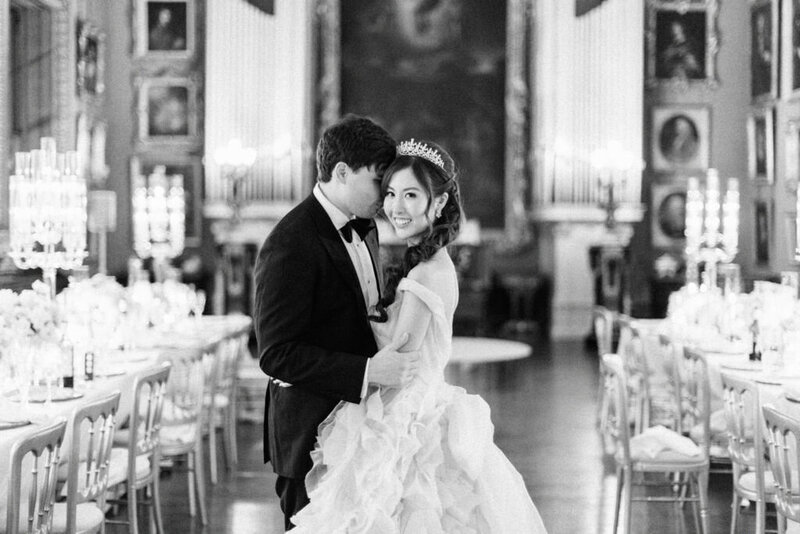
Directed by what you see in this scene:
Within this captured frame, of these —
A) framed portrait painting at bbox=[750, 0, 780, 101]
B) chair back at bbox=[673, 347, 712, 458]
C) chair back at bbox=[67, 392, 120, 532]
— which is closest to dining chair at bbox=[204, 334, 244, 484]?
chair back at bbox=[67, 392, 120, 532]

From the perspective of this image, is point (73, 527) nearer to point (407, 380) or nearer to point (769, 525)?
point (407, 380)

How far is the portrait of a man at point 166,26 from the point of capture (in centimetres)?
1588

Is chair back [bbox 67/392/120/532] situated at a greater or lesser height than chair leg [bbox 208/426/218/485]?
greater

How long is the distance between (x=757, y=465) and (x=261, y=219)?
38.7 feet

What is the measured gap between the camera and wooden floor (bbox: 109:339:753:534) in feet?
18.7

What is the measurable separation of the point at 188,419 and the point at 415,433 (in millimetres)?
3491

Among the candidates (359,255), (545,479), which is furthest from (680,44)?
(359,255)

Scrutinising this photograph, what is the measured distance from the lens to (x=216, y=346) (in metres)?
6.57

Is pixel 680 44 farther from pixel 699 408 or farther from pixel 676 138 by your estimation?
pixel 699 408

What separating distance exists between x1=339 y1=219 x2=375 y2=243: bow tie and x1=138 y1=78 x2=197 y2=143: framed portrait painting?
44.1 ft

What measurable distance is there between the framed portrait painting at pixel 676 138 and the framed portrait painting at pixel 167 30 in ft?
23.3

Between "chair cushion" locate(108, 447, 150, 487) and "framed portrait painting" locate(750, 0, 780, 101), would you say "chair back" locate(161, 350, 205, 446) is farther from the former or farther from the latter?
"framed portrait painting" locate(750, 0, 780, 101)

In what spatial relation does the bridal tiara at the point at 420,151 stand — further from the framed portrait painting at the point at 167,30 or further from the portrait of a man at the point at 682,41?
the portrait of a man at the point at 682,41

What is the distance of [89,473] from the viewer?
4.21 meters
